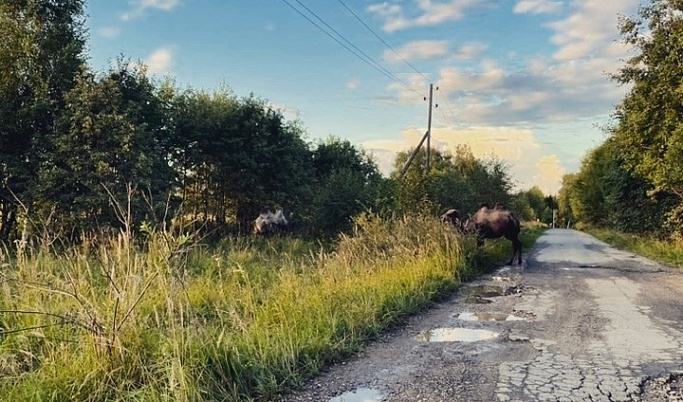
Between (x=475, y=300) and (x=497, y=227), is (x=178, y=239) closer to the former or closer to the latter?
(x=475, y=300)

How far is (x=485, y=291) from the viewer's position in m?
9.53

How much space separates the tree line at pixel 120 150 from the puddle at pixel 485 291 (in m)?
5.53

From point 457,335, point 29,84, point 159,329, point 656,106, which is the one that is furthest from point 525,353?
point 29,84

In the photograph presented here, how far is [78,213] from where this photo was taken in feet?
51.1

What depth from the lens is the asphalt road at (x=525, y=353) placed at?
14.4ft

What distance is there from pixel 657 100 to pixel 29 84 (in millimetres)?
19710

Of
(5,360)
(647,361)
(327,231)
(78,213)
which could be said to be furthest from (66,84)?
(647,361)

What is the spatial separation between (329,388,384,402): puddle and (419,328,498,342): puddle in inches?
72.2

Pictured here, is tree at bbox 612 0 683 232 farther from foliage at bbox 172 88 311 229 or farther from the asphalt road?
foliage at bbox 172 88 311 229

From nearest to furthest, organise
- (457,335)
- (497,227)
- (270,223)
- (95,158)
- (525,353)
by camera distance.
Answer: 1. (525,353)
2. (457,335)
3. (497,227)
4. (95,158)
5. (270,223)

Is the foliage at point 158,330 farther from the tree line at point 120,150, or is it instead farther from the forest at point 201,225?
the tree line at point 120,150

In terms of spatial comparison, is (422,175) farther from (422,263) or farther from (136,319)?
(136,319)

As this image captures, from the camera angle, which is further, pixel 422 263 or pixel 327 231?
pixel 327 231

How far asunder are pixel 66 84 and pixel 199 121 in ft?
20.0
